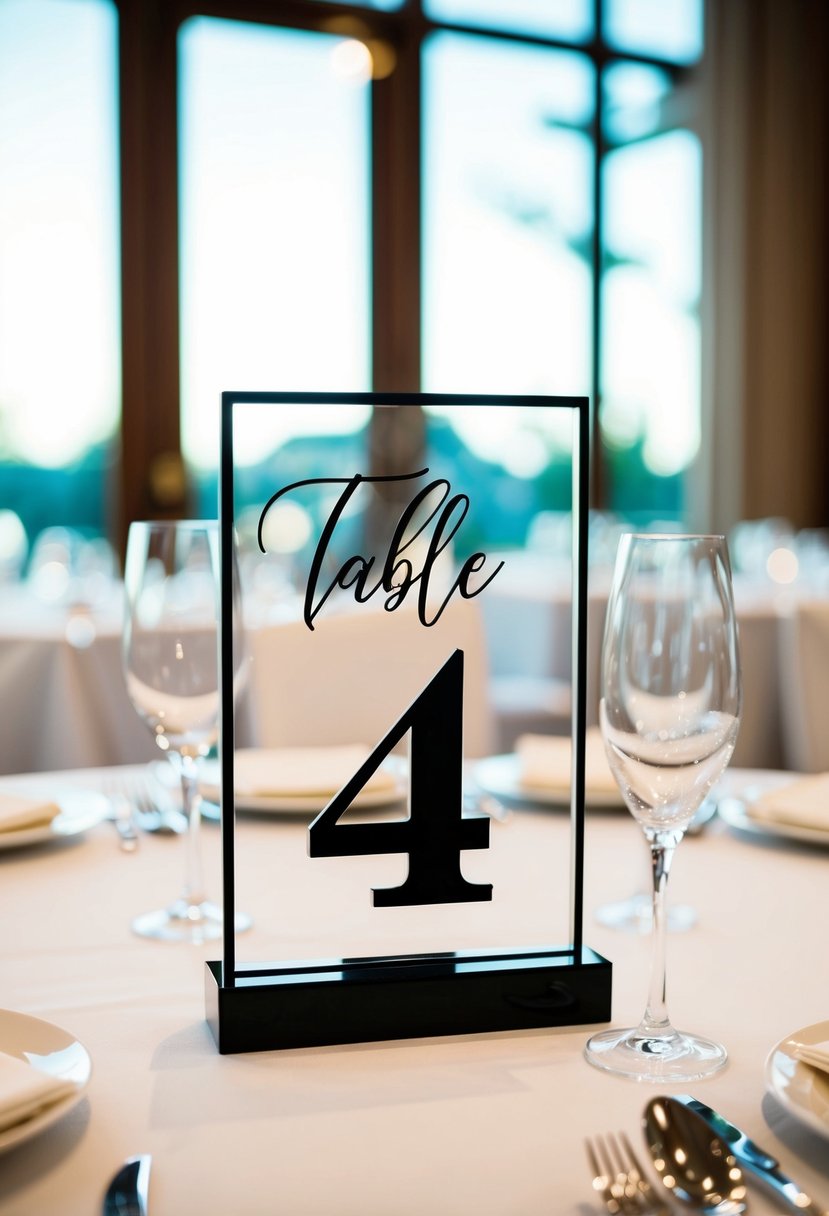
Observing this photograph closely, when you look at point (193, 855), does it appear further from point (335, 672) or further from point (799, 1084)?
point (335, 672)

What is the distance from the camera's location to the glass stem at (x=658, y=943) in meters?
0.66

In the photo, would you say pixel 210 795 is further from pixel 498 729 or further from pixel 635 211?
pixel 635 211

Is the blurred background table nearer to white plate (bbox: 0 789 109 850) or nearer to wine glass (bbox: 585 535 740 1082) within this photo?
white plate (bbox: 0 789 109 850)

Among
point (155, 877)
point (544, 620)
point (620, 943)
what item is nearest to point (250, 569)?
point (544, 620)

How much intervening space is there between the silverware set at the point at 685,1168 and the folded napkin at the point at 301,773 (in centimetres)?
59

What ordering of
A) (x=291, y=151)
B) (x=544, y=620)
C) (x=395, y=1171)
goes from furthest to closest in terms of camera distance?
(x=291, y=151), (x=544, y=620), (x=395, y=1171)

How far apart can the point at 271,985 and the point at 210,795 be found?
0.54m

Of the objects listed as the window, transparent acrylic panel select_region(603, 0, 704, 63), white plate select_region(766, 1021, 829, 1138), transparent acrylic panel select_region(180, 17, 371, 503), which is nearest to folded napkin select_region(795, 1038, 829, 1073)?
white plate select_region(766, 1021, 829, 1138)

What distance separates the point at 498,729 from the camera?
3.68m

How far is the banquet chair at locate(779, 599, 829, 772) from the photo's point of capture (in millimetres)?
2043

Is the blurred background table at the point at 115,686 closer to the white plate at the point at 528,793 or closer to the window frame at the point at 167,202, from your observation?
the white plate at the point at 528,793

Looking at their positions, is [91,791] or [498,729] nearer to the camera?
[91,791]

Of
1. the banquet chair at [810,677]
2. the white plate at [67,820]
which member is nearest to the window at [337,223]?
the banquet chair at [810,677]

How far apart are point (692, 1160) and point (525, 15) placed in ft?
19.0
